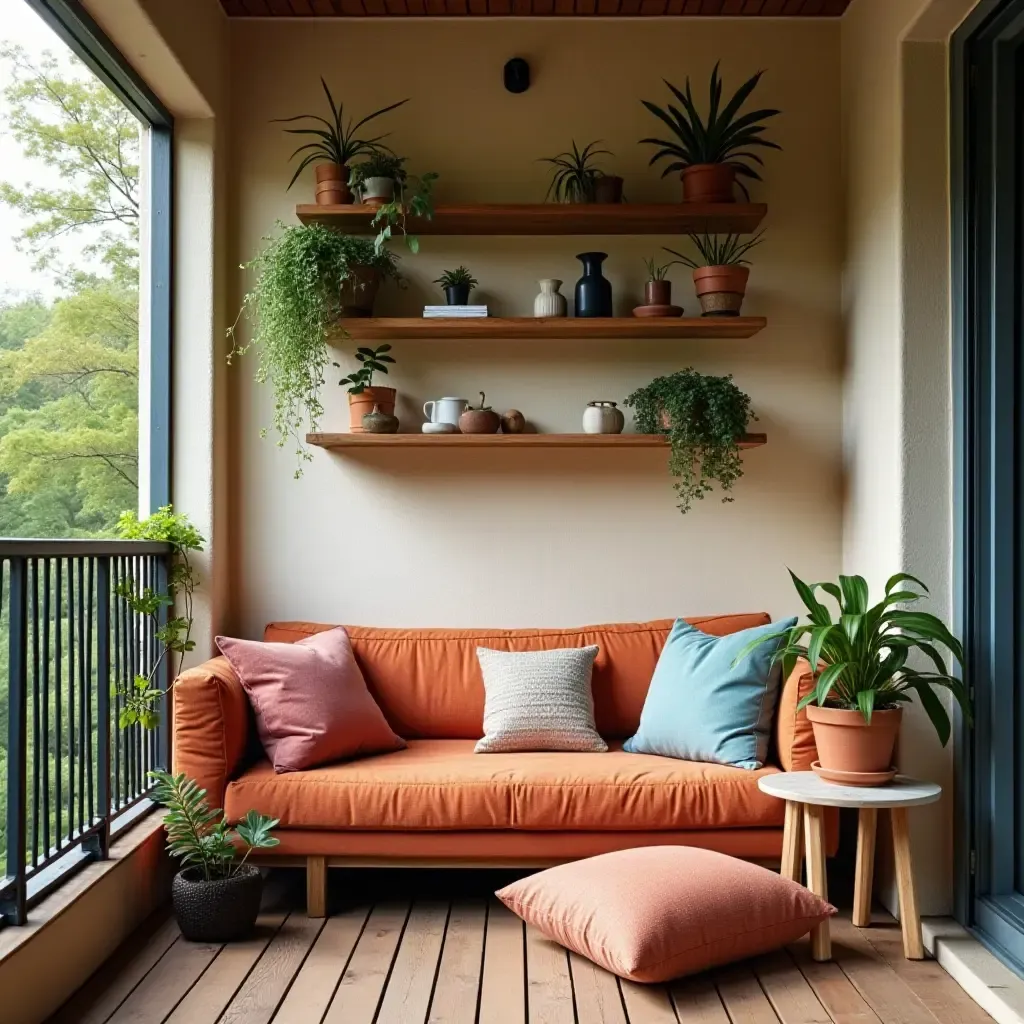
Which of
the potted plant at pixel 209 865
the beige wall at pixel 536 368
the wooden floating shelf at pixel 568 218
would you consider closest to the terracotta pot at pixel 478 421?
the beige wall at pixel 536 368

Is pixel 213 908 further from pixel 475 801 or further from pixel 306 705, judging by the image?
pixel 475 801

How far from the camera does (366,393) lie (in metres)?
3.96

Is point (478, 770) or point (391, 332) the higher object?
point (391, 332)

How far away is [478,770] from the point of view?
335cm

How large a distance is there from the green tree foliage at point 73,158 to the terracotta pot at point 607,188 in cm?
157

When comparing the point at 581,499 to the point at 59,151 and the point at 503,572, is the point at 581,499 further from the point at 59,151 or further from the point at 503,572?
the point at 59,151

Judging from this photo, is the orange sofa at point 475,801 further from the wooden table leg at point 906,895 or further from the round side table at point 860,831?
the wooden table leg at point 906,895

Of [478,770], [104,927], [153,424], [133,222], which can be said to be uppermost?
[133,222]

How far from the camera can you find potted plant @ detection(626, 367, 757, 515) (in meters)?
3.81

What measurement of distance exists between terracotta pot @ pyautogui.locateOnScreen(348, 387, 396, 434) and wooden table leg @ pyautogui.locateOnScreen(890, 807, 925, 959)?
210 cm

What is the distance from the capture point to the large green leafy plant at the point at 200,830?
3156 millimetres

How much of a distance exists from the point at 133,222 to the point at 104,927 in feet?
7.34

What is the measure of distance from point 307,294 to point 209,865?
183 centimetres

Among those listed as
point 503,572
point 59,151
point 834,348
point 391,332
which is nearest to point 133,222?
point 59,151
